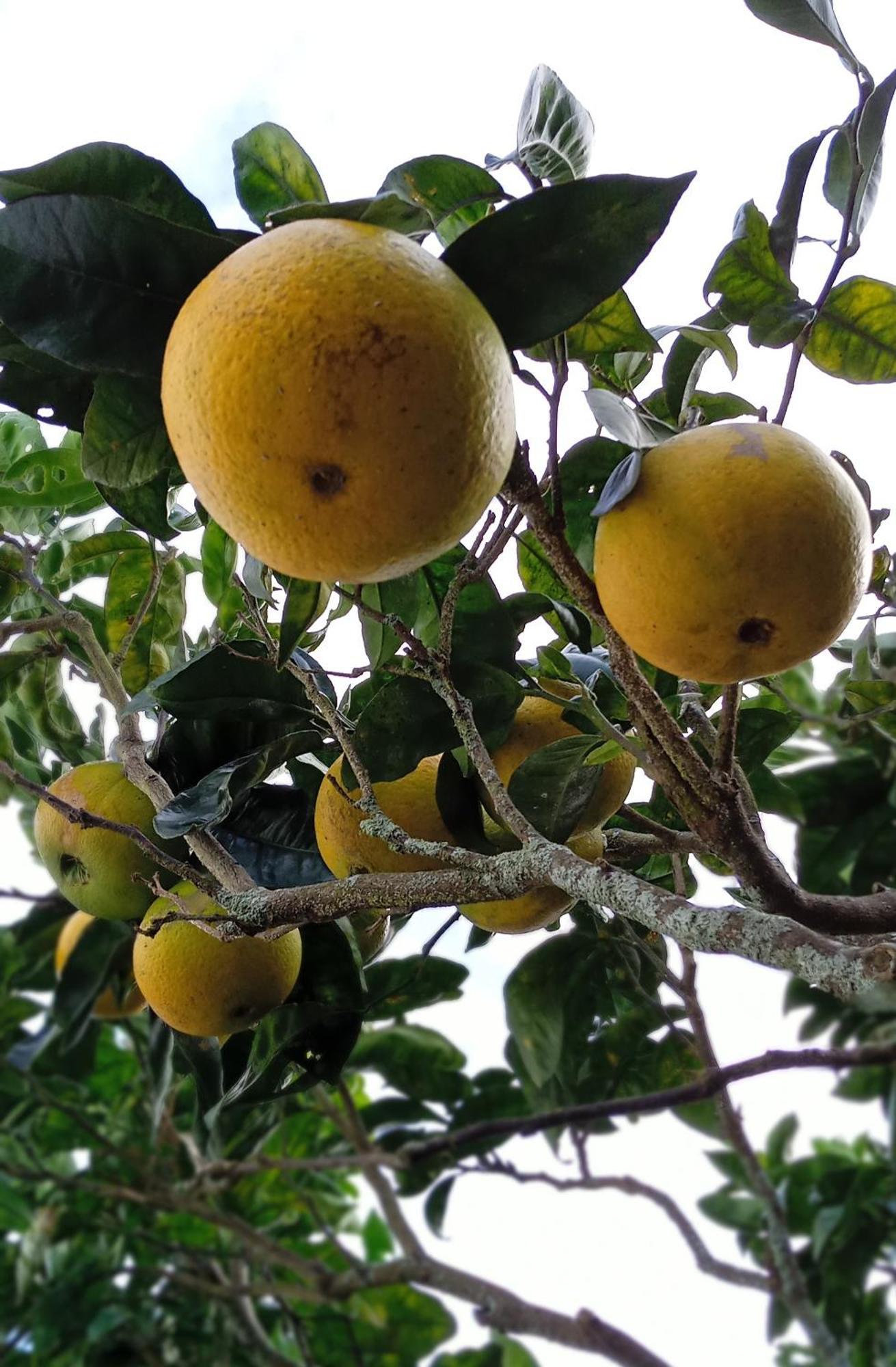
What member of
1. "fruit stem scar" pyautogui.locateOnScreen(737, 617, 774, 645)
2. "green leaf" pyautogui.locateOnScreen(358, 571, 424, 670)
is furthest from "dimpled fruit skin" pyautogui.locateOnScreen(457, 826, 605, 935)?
"fruit stem scar" pyautogui.locateOnScreen(737, 617, 774, 645)

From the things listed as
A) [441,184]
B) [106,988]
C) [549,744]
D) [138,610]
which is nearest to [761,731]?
[549,744]

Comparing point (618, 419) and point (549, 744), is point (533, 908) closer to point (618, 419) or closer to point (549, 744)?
point (549, 744)

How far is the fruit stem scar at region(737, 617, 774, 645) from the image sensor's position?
702mm

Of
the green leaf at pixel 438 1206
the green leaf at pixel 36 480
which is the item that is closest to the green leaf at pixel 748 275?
the green leaf at pixel 36 480

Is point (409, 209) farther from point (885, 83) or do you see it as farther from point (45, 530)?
point (45, 530)

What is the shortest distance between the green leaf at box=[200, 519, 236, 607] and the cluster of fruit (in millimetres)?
428

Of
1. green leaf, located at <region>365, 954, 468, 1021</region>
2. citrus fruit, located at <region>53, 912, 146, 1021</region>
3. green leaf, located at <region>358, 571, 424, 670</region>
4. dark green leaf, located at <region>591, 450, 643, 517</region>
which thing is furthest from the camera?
citrus fruit, located at <region>53, 912, 146, 1021</region>

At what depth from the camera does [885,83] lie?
2.70 feet

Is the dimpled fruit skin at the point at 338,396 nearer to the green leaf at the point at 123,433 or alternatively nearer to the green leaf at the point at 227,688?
the green leaf at the point at 123,433

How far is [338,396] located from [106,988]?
1378 millimetres

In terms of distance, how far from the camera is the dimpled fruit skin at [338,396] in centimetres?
60

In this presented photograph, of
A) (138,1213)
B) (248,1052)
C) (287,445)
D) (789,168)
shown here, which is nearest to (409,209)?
(287,445)

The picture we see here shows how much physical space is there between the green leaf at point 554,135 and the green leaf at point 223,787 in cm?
56

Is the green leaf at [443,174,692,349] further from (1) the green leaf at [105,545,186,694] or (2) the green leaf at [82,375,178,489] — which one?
(1) the green leaf at [105,545,186,694]
